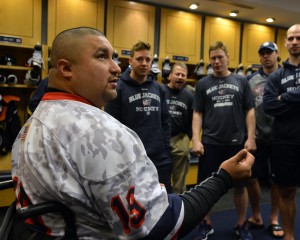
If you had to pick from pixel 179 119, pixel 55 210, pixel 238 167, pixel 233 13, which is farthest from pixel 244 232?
pixel 233 13

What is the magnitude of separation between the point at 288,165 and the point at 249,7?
4.07 metres

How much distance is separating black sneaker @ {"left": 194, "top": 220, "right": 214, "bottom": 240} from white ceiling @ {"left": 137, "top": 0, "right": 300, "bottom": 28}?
12.8 feet

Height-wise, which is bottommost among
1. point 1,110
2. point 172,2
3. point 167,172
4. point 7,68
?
point 167,172

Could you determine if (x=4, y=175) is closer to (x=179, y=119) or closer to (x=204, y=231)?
(x=179, y=119)

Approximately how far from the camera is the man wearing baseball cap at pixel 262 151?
2625 millimetres

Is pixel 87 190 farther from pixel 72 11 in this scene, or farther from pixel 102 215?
pixel 72 11

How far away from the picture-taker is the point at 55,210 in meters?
0.75

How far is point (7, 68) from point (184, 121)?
264cm

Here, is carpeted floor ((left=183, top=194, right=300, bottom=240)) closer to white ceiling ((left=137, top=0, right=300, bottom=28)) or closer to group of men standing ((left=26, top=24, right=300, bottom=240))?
group of men standing ((left=26, top=24, right=300, bottom=240))

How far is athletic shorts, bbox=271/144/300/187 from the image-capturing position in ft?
7.06

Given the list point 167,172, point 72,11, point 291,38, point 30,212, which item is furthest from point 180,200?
point 72,11

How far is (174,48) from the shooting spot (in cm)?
567

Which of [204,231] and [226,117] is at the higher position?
[226,117]

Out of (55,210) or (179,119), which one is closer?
(55,210)
